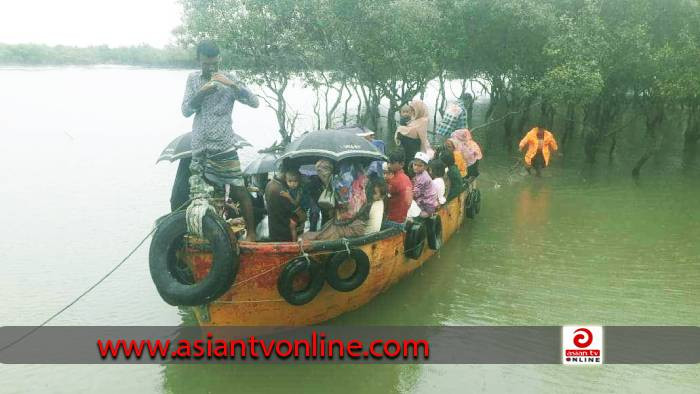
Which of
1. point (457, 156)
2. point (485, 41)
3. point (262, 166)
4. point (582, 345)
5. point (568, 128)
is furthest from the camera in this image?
point (568, 128)

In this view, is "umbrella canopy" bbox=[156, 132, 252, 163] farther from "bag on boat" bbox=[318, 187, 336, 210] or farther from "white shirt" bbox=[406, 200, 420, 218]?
"white shirt" bbox=[406, 200, 420, 218]

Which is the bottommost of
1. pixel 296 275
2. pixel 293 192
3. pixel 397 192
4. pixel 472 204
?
pixel 472 204

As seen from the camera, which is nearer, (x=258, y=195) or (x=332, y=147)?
(x=332, y=147)

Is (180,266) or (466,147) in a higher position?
(466,147)

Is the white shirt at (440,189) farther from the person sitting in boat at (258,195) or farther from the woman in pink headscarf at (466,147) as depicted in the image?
the woman in pink headscarf at (466,147)

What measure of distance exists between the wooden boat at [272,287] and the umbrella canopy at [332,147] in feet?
2.93

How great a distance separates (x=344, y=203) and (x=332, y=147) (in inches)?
24.5

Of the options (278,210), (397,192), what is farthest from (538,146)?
(278,210)

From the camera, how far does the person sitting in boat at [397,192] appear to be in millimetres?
6863

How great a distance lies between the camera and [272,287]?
5.61 metres

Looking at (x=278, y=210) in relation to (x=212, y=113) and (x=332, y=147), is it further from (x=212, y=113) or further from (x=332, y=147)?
(x=212, y=113)

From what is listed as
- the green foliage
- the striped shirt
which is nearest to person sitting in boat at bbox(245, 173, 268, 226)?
the striped shirt

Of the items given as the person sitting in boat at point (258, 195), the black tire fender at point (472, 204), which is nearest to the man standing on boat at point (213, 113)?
the person sitting in boat at point (258, 195)

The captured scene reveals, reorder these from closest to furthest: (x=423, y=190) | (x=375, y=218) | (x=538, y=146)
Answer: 1. (x=375, y=218)
2. (x=423, y=190)
3. (x=538, y=146)
